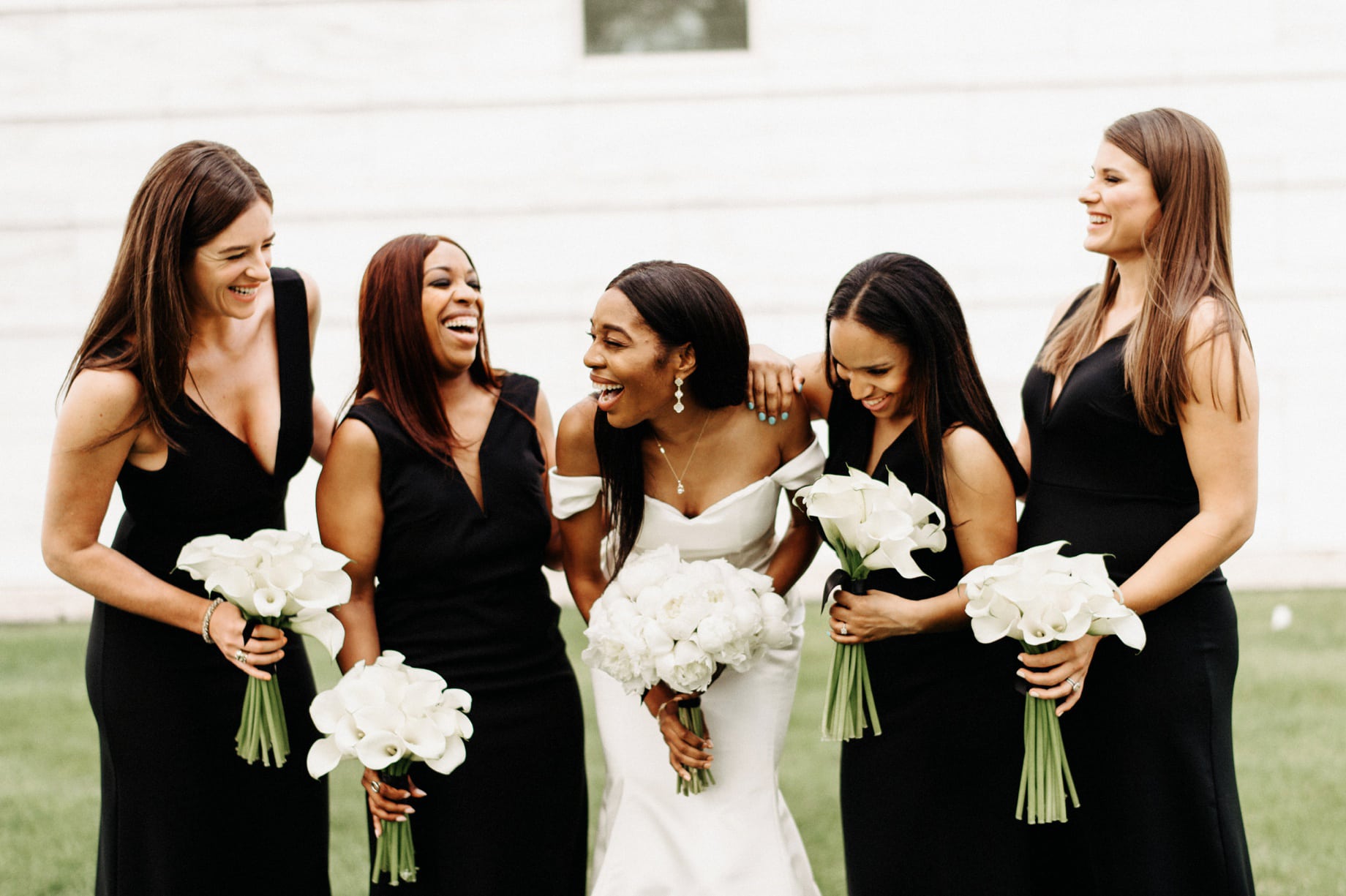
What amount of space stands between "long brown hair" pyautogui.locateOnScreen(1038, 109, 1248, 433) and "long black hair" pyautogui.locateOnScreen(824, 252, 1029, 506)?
0.47 metres

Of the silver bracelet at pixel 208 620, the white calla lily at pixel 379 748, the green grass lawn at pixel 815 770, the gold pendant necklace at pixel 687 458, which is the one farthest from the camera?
the green grass lawn at pixel 815 770

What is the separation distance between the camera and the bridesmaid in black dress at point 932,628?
11.8 ft

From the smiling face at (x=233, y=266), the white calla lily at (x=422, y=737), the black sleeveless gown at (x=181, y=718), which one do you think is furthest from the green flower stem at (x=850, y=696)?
the smiling face at (x=233, y=266)

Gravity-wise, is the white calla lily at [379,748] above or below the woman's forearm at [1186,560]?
below

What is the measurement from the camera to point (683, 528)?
13.6 ft

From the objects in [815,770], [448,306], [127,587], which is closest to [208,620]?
[127,587]

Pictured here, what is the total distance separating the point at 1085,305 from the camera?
4.09m

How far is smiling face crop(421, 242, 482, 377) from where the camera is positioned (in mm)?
3883

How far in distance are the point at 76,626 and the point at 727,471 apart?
8708 mm

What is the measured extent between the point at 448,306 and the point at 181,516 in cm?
109

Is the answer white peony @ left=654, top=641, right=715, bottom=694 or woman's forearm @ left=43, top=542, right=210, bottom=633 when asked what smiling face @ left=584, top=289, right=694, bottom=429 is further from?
woman's forearm @ left=43, top=542, right=210, bottom=633

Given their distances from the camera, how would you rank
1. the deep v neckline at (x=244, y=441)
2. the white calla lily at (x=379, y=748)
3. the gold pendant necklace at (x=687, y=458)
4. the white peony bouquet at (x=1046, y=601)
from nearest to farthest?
the white peony bouquet at (x=1046, y=601) < the white calla lily at (x=379, y=748) < the deep v neckline at (x=244, y=441) < the gold pendant necklace at (x=687, y=458)

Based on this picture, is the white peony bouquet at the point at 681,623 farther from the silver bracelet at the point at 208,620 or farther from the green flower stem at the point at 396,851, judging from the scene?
the silver bracelet at the point at 208,620

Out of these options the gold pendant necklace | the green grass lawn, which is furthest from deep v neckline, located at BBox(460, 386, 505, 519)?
the green grass lawn
